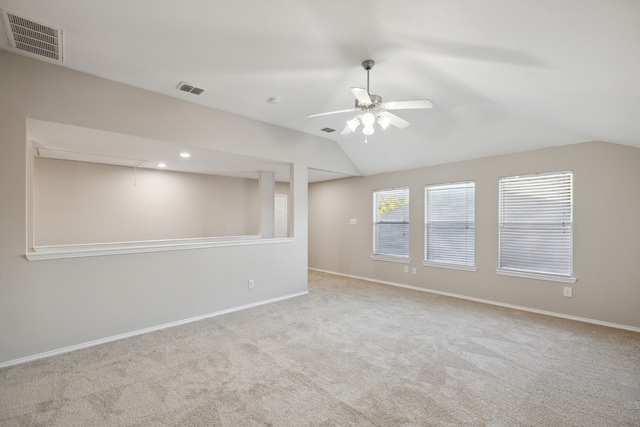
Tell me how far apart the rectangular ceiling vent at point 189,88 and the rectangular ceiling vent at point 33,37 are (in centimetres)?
103

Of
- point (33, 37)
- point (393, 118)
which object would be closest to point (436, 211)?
point (393, 118)

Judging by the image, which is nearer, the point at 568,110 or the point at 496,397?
the point at 496,397

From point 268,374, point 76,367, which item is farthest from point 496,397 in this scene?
point 76,367

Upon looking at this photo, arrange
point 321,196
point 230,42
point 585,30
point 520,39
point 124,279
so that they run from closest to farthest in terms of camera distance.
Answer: point 585,30, point 520,39, point 230,42, point 124,279, point 321,196

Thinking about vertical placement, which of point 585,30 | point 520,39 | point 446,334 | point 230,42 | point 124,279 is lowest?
point 446,334

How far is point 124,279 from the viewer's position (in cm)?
342

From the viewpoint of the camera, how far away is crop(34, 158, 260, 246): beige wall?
478 centimetres

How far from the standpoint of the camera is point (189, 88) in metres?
3.38

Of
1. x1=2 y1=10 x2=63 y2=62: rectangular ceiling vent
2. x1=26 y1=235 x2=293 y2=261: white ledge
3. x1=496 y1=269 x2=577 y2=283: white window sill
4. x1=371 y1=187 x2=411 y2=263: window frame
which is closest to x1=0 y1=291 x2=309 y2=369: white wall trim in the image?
x1=26 y1=235 x2=293 y2=261: white ledge

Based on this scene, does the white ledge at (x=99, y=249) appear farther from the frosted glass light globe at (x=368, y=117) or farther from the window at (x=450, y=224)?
the window at (x=450, y=224)

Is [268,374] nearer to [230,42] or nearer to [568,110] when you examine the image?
[230,42]

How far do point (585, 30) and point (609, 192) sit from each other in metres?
3.36

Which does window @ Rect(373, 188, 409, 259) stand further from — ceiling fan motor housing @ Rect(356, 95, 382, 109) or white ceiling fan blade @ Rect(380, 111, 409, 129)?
ceiling fan motor housing @ Rect(356, 95, 382, 109)

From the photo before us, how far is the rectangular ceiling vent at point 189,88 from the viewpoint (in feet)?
10.8
